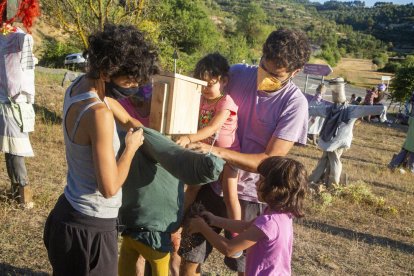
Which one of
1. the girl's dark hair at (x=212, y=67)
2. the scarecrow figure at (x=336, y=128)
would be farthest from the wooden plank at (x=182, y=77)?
the scarecrow figure at (x=336, y=128)

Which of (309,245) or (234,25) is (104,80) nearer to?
(309,245)

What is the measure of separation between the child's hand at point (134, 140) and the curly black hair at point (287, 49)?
869 mm

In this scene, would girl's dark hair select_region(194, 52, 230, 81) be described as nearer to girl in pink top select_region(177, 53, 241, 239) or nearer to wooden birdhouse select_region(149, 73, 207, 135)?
girl in pink top select_region(177, 53, 241, 239)

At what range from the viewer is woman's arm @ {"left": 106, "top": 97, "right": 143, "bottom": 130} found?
Answer: 2.17m

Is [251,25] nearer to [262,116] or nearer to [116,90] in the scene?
[262,116]

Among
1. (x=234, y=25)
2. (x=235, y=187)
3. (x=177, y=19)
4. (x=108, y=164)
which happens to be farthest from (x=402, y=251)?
(x=234, y=25)

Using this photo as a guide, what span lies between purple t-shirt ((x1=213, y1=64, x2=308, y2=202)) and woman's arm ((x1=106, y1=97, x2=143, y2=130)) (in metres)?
0.70

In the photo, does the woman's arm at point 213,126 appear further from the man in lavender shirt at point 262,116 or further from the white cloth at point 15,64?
the white cloth at point 15,64

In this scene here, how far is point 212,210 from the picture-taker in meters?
2.81

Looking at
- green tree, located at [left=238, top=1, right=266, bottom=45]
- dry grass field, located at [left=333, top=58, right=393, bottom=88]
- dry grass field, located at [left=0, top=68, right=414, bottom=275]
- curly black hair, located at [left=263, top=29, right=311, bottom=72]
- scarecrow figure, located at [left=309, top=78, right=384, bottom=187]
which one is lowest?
dry grass field, located at [left=333, top=58, right=393, bottom=88]

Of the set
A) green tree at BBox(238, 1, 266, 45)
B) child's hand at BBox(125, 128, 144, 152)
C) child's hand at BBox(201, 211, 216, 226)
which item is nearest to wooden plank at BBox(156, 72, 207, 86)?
child's hand at BBox(125, 128, 144, 152)

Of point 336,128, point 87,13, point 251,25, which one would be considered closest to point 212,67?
point 336,128

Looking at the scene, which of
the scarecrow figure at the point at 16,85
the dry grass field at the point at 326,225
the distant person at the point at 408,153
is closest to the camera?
the dry grass field at the point at 326,225

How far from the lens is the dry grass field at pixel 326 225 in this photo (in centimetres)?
395
